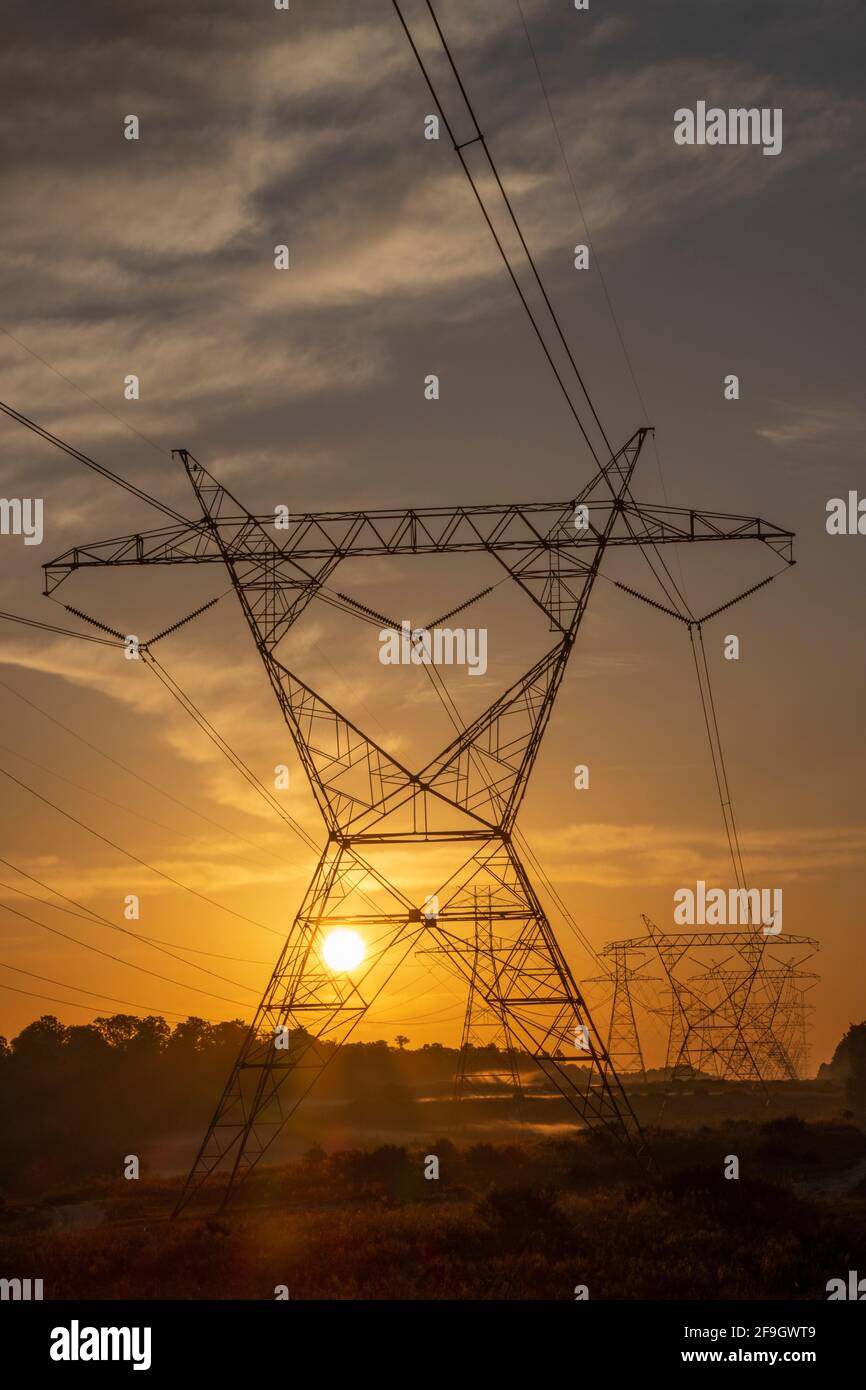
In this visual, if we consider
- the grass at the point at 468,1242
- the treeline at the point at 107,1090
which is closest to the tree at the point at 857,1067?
the treeline at the point at 107,1090

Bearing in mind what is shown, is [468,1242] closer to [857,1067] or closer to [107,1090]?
[107,1090]

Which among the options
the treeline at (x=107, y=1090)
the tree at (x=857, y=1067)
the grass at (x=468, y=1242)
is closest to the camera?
the grass at (x=468, y=1242)

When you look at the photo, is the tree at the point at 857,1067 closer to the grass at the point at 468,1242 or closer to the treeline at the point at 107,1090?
the treeline at the point at 107,1090

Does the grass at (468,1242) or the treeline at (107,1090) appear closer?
the grass at (468,1242)

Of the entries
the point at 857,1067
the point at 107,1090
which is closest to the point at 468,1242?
the point at 107,1090

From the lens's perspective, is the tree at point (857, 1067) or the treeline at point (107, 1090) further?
the tree at point (857, 1067)

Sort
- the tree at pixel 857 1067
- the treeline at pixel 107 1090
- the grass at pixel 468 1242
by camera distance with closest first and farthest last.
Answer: the grass at pixel 468 1242, the treeline at pixel 107 1090, the tree at pixel 857 1067

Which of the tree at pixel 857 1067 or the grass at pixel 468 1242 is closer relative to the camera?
the grass at pixel 468 1242

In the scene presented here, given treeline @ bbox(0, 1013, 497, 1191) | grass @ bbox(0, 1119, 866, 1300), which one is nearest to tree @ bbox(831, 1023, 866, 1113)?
treeline @ bbox(0, 1013, 497, 1191)
